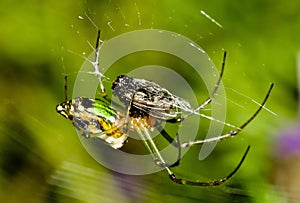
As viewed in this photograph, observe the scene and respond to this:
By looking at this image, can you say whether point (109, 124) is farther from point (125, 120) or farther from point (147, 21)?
point (147, 21)

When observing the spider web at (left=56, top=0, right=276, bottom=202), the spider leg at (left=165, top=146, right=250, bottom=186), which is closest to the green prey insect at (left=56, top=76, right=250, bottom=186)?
the spider leg at (left=165, top=146, right=250, bottom=186)

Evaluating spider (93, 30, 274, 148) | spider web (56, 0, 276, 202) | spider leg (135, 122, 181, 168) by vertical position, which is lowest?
spider leg (135, 122, 181, 168)

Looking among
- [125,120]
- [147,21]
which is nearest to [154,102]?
[125,120]

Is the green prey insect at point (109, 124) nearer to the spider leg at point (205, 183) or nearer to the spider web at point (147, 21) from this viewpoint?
the spider leg at point (205, 183)

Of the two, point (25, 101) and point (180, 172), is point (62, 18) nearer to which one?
point (25, 101)

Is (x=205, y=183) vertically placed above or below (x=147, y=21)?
below

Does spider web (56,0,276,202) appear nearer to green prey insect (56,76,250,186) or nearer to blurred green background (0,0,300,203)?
blurred green background (0,0,300,203)

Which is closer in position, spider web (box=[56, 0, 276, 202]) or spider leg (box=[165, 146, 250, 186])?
spider leg (box=[165, 146, 250, 186])

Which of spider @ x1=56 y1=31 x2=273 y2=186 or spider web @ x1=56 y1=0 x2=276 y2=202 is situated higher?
spider web @ x1=56 y1=0 x2=276 y2=202

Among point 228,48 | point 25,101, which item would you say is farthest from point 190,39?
point 25,101
